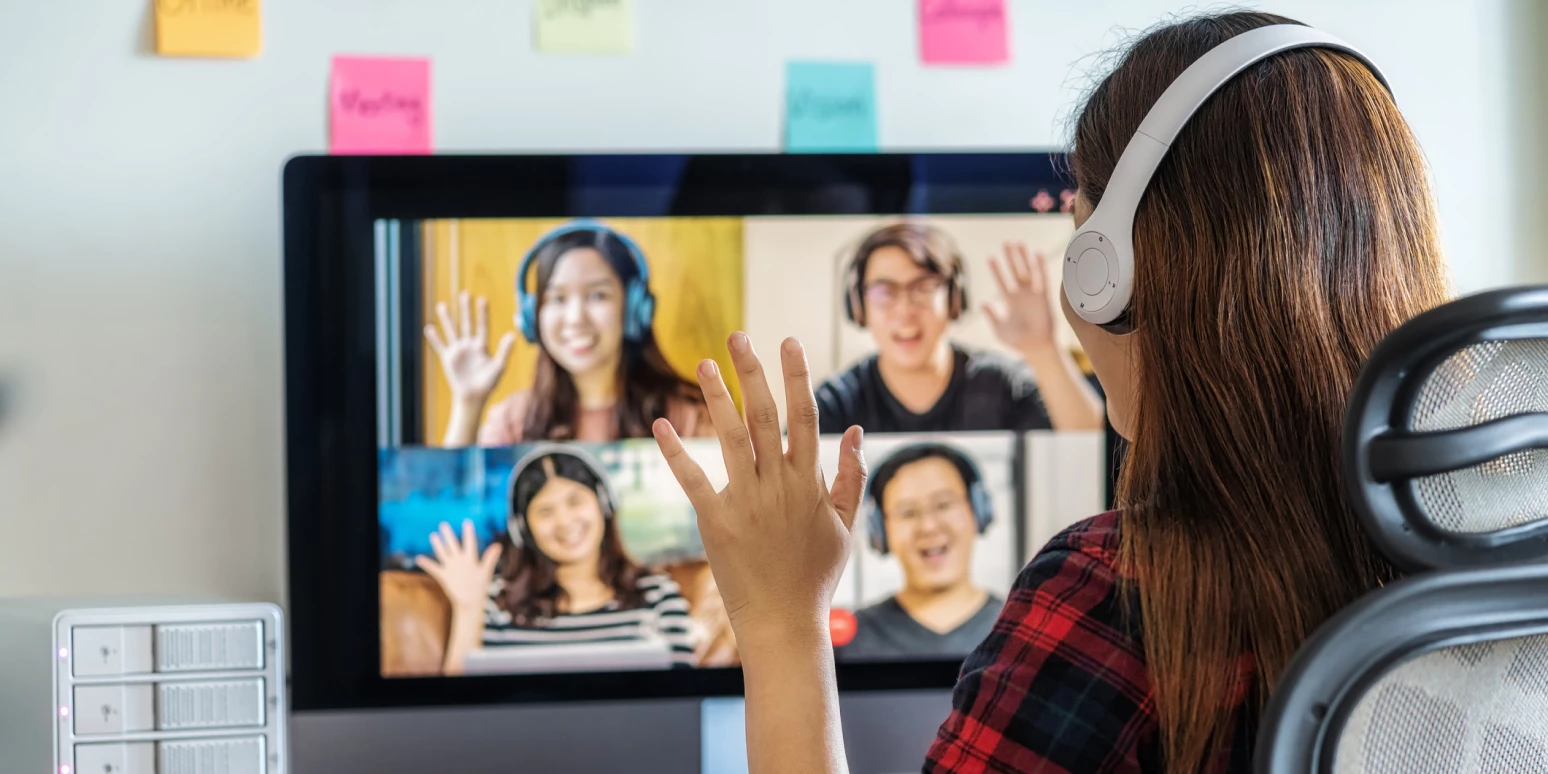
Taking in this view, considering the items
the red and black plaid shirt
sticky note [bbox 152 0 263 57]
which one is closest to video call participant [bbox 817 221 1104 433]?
the red and black plaid shirt

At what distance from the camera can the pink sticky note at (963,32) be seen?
1263 millimetres

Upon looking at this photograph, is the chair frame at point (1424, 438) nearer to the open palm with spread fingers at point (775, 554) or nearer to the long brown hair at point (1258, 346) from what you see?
the long brown hair at point (1258, 346)

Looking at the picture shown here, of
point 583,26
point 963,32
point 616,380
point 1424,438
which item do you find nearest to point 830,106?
point 963,32

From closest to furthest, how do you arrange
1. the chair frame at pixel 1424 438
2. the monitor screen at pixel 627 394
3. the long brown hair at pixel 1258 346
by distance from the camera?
the chair frame at pixel 1424 438
the long brown hair at pixel 1258 346
the monitor screen at pixel 627 394

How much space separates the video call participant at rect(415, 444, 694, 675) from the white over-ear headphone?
572 millimetres

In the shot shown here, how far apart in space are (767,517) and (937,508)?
1.61 ft

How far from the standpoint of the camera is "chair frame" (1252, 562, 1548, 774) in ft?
1.27

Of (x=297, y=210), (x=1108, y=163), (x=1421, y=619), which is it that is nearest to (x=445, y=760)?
(x=297, y=210)

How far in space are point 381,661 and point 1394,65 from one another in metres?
1.34

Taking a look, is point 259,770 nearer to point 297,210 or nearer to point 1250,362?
point 297,210

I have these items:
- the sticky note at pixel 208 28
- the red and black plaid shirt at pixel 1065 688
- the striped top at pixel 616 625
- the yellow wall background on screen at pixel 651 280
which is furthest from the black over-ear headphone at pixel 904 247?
the sticky note at pixel 208 28

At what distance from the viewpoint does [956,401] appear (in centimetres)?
112

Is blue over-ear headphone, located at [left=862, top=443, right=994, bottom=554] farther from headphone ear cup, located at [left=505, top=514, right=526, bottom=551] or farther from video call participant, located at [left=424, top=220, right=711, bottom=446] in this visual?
headphone ear cup, located at [left=505, top=514, right=526, bottom=551]

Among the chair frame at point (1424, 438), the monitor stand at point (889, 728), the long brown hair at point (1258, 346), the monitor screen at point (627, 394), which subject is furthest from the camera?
the monitor stand at point (889, 728)
